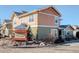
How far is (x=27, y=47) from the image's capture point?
3.95 meters

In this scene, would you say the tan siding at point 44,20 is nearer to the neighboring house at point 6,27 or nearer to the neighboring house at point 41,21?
the neighboring house at point 41,21

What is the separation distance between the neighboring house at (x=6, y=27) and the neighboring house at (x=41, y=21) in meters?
0.06

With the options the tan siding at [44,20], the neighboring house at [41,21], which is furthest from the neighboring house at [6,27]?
the tan siding at [44,20]

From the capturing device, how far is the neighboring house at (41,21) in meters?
3.92

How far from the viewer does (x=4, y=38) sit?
3.97m

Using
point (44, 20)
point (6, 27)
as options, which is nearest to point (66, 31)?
point (44, 20)

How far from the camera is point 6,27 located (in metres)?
3.94

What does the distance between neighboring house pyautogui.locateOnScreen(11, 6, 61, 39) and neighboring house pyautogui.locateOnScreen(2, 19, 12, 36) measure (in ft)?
0.18

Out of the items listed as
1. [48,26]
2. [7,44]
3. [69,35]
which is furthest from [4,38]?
[69,35]

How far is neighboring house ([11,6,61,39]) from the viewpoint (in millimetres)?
3916
